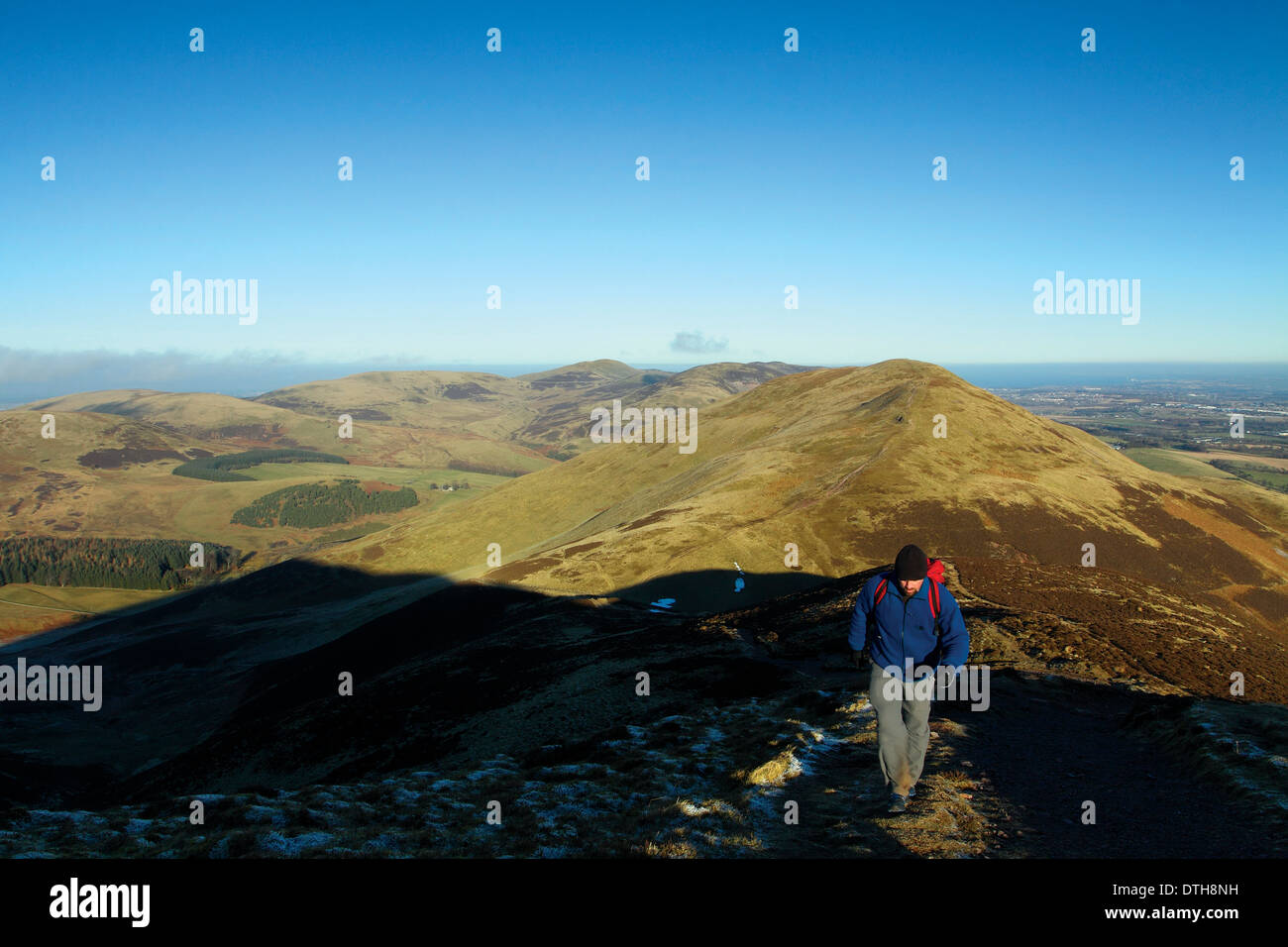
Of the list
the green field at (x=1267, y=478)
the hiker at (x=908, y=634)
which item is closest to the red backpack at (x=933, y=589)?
the hiker at (x=908, y=634)

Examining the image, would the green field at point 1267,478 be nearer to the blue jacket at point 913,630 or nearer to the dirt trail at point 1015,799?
the dirt trail at point 1015,799

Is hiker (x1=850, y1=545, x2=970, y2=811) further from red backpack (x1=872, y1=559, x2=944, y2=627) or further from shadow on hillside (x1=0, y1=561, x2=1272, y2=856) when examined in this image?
shadow on hillside (x1=0, y1=561, x2=1272, y2=856)

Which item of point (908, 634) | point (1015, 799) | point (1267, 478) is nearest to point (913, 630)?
point (908, 634)

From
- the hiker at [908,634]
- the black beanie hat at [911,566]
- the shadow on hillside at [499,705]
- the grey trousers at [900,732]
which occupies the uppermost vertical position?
the black beanie hat at [911,566]

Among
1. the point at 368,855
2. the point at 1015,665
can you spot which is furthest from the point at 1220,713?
→ the point at 368,855
